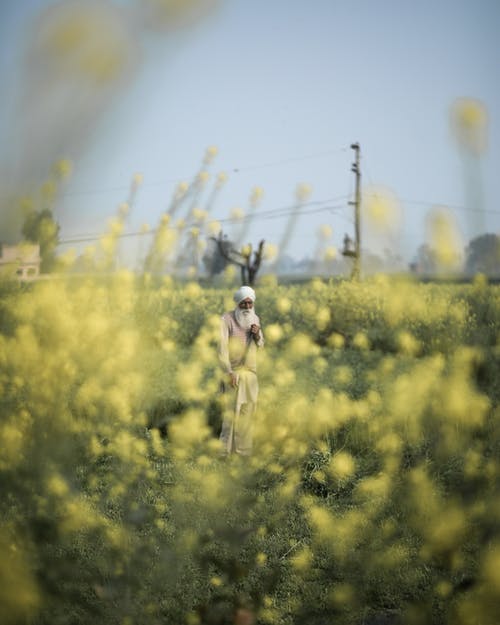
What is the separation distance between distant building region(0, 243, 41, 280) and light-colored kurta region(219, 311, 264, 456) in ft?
11.7

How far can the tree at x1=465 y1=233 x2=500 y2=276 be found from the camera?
5.60 ft

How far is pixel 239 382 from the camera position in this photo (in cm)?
602

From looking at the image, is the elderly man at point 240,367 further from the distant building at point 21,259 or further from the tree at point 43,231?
the tree at point 43,231

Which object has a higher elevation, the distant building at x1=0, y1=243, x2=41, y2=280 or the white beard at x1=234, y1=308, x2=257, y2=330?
the distant building at x1=0, y1=243, x2=41, y2=280

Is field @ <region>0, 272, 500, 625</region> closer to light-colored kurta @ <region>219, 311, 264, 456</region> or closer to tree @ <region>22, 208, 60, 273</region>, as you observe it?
light-colored kurta @ <region>219, 311, 264, 456</region>

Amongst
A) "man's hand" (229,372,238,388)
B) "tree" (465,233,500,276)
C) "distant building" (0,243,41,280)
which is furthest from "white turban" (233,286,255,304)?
"tree" (465,233,500,276)

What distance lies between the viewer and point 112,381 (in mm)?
5402

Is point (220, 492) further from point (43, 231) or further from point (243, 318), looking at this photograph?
point (43, 231)

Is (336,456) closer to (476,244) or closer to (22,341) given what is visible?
(22,341)

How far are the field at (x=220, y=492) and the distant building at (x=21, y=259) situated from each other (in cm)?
9

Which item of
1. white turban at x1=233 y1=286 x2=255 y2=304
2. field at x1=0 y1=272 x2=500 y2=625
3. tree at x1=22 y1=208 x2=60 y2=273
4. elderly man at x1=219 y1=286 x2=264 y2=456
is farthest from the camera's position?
elderly man at x1=219 y1=286 x2=264 y2=456

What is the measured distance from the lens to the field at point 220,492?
3025 mm

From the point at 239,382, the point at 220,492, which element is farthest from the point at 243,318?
the point at 220,492

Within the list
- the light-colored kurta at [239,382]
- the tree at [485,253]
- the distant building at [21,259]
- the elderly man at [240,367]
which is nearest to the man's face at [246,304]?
the elderly man at [240,367]
